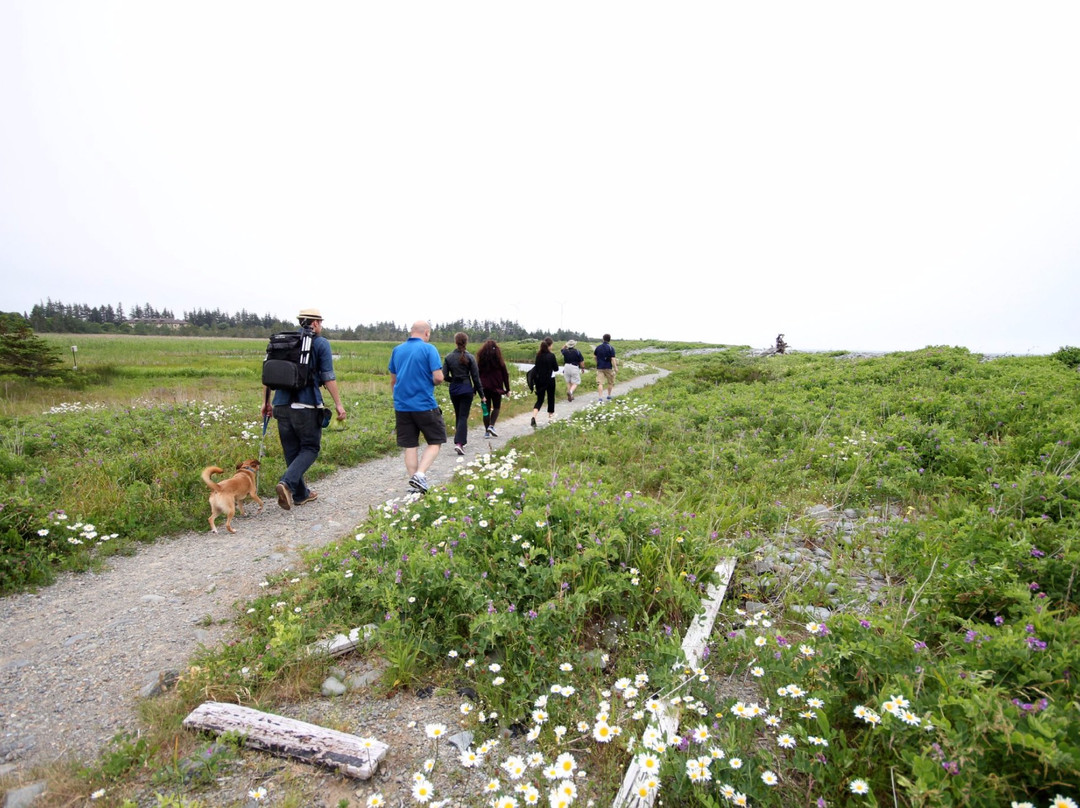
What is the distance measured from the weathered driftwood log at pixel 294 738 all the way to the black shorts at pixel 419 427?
4918mm

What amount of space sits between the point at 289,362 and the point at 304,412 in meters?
0.81

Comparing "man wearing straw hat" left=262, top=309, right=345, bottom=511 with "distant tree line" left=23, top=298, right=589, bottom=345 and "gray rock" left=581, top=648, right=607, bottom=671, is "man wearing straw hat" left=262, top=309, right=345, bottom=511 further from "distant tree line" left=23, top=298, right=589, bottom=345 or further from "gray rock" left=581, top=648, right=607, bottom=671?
"distant tree line" left=23, top=298, right=589, bottom=345

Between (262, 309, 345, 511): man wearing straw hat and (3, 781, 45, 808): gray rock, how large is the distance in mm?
4666

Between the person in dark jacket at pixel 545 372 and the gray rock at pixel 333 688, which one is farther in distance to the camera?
the person in dark jacket at pixel 545 372

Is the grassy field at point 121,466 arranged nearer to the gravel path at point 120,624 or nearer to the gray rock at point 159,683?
the gravel path at point 120,624

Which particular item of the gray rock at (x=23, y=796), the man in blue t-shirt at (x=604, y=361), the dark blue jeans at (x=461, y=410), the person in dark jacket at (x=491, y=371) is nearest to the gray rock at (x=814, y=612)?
the gray rock at (x=23, y=796)

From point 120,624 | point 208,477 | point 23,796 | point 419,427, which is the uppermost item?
point 419,427

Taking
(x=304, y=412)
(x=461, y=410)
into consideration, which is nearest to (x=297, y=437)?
Result: (x=304, y=412)

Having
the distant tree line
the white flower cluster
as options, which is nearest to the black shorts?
the white flower cluster

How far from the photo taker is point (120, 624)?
14.7 ft

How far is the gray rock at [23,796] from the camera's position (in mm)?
2598

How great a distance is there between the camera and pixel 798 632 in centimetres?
383

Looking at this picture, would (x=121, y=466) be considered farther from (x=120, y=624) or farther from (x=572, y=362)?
(x=572, y=362)

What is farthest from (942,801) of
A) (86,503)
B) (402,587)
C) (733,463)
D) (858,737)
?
(86,503)
